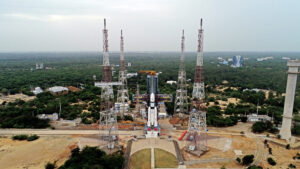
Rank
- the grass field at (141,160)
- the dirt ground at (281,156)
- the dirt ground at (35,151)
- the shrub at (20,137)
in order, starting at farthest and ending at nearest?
the shrub at (20,137) < the dirt ground at (281,156) < the dirt ground at (35,151) < the grass field at (141,160)

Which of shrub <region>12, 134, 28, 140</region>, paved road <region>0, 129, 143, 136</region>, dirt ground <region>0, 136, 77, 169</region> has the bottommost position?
dirt ground <region>0, 136, 77, 169</region>

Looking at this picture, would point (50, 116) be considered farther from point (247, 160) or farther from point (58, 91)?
point (247, 160)

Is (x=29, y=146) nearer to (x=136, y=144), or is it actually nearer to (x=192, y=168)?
(x=136, y=144)

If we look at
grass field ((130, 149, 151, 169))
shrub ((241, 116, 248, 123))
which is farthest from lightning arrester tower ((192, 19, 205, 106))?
shrub ((241, 116, 248, 123))

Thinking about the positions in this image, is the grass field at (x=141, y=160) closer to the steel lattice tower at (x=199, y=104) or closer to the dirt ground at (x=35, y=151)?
the steel lattice tower at (x=199, y=104)

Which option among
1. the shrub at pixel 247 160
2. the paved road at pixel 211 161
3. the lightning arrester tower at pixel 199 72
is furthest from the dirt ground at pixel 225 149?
the lightning arrester tower at pixel 199 72

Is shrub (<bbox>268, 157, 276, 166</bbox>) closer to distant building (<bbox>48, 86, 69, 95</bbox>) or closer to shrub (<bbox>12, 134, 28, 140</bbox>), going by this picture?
shrub (<bbox>12, 134, 28, 140</bbox>)
